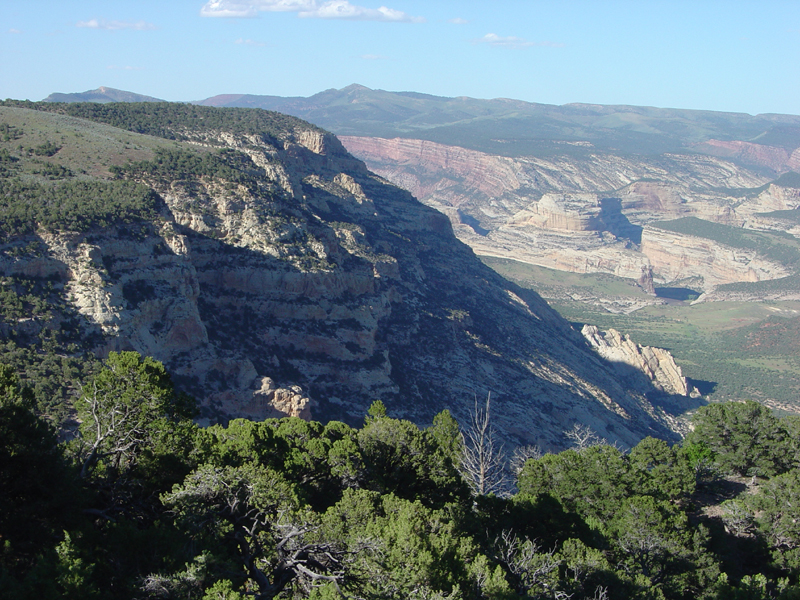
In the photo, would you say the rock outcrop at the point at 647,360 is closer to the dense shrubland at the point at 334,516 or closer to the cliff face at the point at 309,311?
the cliff face at the point at 309,311

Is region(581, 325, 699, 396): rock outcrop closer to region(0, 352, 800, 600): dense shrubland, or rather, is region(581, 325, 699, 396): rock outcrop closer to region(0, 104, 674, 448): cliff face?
region(0, 104, 674, 448): cliff face

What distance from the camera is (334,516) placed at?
23719 mm

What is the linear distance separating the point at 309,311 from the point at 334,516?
43.6 meters

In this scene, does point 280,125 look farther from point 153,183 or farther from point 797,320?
point 797,320

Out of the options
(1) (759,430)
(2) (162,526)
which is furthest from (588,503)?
(2) (162,526)

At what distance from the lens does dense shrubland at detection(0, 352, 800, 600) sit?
66.5 ft

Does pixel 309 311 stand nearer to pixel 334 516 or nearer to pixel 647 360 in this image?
pixel 334 516

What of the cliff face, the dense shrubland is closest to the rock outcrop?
the cliff face

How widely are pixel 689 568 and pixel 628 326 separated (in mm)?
141362

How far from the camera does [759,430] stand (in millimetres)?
42281

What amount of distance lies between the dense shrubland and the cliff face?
20.8 meters

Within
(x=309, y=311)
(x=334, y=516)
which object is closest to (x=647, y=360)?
(x=309, y=311)

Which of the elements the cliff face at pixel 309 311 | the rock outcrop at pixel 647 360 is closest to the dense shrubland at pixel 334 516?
the cliff face at pixel 309 311

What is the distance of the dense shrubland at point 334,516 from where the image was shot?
20281mm
